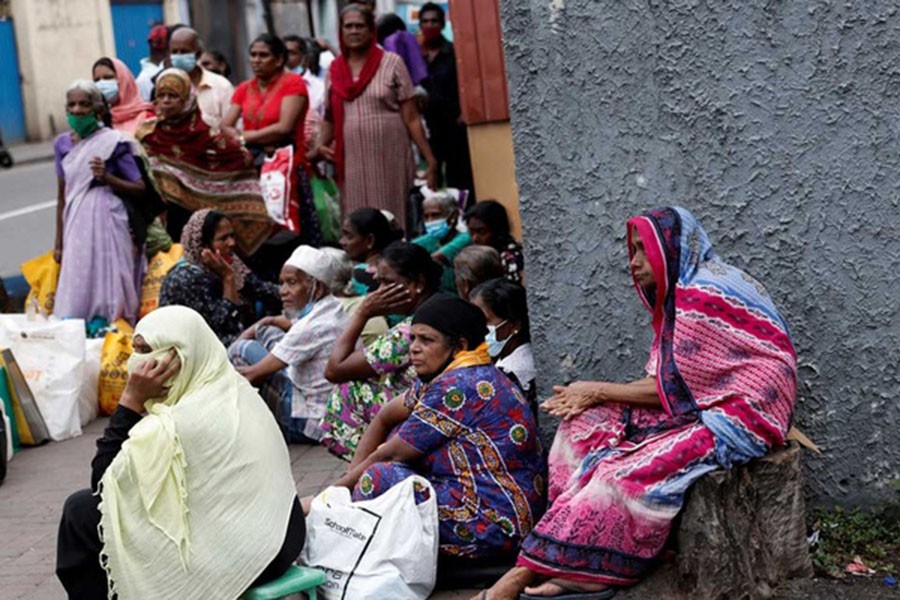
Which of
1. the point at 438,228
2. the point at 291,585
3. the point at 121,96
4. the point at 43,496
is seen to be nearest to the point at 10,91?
the point at 121,96

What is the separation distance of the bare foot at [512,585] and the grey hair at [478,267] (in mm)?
2019

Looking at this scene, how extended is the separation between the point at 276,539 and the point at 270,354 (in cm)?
236

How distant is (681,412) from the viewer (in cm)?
452

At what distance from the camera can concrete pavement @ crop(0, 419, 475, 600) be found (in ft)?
17.7

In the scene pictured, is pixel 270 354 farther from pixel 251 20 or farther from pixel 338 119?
pixel 251 20

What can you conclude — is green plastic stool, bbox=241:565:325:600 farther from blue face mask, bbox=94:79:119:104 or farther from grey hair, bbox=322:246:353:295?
blue face mask, bbox=94:79:119:104

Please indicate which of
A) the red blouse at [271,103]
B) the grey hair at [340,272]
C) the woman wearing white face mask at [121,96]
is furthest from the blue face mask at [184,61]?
the grey hair at [340,272]

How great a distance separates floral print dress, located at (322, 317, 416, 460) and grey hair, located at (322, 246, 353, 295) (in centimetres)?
57

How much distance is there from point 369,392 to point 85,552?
193cm

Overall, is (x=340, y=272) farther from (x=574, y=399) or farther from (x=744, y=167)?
(x=744, y=167)

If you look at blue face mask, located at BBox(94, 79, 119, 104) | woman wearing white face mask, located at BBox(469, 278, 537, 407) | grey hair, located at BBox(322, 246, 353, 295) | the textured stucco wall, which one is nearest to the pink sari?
the textured stucco wall

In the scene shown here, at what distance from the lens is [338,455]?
6395 millimetres

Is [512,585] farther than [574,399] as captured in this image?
No

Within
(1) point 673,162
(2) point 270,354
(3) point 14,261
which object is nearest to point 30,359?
(2) point 270,354
